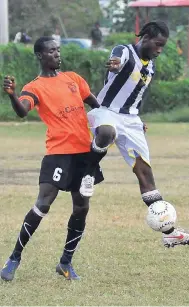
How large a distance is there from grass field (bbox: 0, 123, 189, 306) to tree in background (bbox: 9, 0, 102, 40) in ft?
105

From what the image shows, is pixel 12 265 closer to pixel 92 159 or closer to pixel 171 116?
pixel 92 159

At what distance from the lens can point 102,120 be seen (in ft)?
24.4

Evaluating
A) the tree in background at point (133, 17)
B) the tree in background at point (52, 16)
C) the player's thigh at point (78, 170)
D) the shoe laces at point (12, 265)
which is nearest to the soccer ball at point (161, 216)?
the player's thigh at point (78, 170)

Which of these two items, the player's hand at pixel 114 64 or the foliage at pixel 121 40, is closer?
the player's hand at pixel 114 64

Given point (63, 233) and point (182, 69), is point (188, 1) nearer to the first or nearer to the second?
point (182, 69)

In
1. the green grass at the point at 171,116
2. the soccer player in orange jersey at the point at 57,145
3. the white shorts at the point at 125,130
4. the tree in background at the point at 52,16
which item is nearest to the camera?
the soccer player in orange jersey at the point at 57,145

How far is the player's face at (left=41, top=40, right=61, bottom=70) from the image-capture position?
7211mm

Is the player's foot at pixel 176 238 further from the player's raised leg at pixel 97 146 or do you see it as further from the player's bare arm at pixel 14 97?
the player's bare arm at pixel 14 97

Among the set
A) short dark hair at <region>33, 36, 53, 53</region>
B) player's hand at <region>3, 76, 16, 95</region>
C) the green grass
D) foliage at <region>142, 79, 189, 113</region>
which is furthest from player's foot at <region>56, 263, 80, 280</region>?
foliage at <region>142, 79, 189, 113</region>

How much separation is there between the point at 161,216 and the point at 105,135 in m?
0.79

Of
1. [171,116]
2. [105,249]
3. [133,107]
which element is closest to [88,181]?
[133,107]

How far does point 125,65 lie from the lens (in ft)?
24.5

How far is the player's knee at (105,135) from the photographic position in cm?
723

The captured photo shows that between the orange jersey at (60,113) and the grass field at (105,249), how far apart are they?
1.06m
